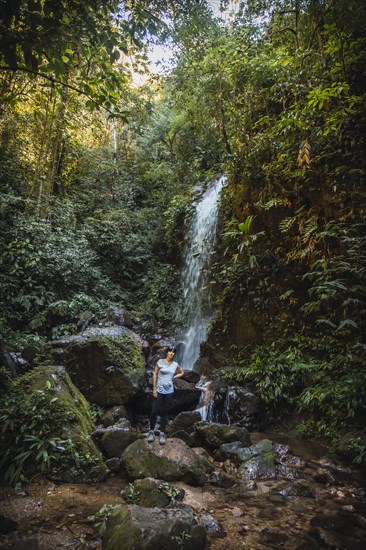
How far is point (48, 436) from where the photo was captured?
4.59m

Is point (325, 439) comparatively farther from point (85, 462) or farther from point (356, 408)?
point (85, 462)

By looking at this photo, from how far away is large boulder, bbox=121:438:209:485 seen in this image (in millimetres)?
4512

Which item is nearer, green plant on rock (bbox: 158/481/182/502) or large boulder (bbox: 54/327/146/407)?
green plant on rock (bbox: 158/481/182/502)

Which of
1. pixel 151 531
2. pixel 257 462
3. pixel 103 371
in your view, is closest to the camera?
pixel 151 531

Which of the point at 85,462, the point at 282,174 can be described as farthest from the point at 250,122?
the point at 85,462

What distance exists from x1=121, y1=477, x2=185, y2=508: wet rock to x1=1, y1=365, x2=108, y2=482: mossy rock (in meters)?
0.72

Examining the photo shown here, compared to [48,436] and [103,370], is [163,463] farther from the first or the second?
[103,370]

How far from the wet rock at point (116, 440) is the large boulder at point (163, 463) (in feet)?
1.07

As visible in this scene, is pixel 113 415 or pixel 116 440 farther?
pixel 113 415

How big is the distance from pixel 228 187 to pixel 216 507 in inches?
360

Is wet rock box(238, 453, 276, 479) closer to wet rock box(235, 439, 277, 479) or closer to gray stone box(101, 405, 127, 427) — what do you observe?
wet rock box(235, 439, 277, 479)

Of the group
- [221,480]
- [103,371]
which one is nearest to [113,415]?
[103,371]

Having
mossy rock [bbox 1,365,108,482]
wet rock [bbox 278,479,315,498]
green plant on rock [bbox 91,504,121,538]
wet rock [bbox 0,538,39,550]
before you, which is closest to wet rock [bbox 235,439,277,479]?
wet rock [bbox 278,479,315,498]

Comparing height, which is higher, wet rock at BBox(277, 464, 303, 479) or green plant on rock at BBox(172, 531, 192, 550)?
green plant on rock at BBox(172, 531, 192, 550)
